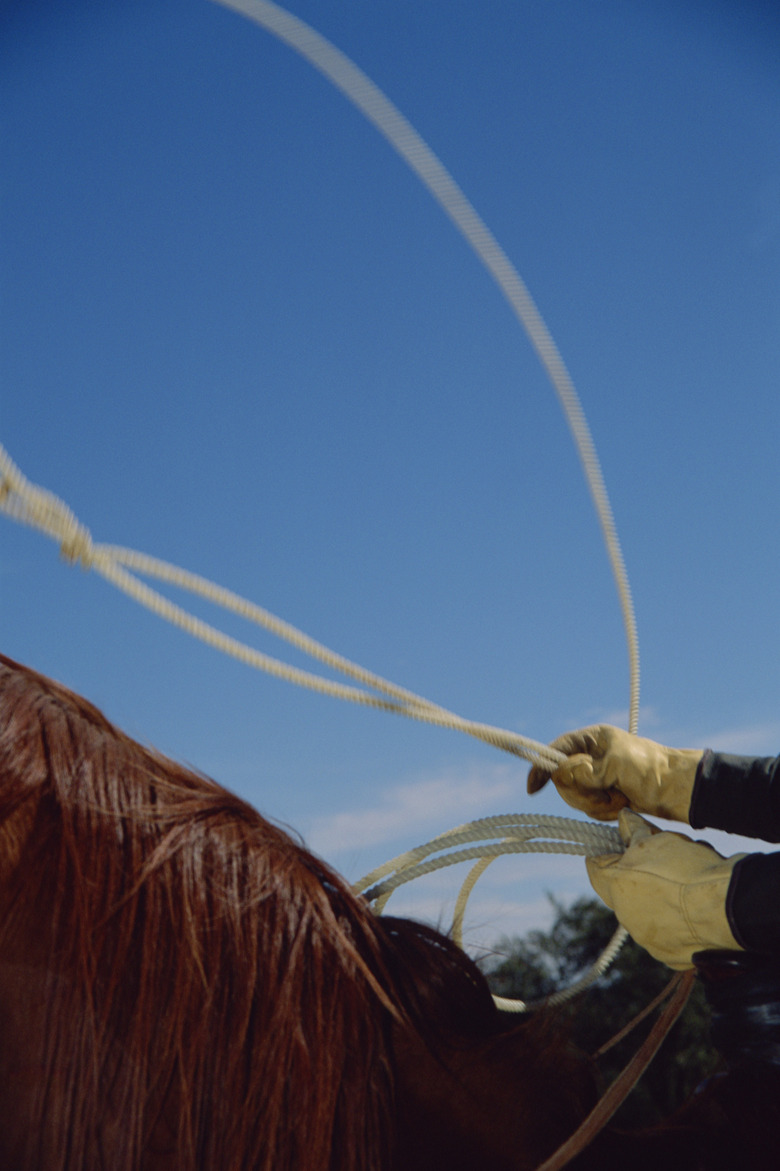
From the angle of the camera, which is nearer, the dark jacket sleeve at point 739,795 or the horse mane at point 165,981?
the horse mane at point 165,981

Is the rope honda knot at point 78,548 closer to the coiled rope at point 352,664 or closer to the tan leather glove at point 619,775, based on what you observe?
the coiled rope at point 352,664

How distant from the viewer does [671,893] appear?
121cm

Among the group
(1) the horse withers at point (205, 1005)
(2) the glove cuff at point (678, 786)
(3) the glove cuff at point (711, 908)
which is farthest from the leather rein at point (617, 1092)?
(2) the glove cuff at point (678, 786)

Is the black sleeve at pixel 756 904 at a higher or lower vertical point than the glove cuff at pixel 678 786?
lower

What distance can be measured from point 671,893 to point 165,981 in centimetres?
69

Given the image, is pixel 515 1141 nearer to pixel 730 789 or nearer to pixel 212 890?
pixel 212 890

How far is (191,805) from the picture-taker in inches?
42.3

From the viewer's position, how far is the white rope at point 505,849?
4.49 ft

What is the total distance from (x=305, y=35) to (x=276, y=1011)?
1393 mm

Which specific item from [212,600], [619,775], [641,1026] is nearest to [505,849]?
[619,775]

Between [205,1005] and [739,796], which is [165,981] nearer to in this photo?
[205,1005]

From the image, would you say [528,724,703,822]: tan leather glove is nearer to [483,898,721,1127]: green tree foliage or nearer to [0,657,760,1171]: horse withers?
[0,657,760,1171]: horse withers

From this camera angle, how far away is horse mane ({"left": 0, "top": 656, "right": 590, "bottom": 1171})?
88cm

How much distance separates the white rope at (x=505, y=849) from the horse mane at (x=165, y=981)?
0.27 metres
